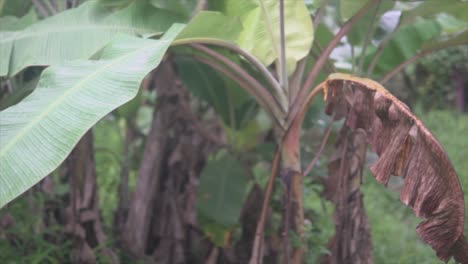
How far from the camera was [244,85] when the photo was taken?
1.77m

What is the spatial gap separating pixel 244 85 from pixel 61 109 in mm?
723

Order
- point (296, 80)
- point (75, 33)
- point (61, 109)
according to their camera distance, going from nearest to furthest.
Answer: point (61, 109)
point (75, 33)
point (296, 80)

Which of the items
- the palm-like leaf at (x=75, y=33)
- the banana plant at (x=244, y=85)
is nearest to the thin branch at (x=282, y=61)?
the banana plant at (x=244, y=85)

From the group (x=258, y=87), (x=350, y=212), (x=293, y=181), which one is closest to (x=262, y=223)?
(x=293, y=181)

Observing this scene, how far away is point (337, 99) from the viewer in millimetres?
1518

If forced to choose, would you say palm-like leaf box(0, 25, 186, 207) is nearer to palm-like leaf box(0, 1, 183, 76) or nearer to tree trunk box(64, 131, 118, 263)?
palm-like leaf box(0, 1, 183, 76)

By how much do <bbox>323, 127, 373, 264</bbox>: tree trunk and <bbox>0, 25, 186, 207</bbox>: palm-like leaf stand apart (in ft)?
2.33

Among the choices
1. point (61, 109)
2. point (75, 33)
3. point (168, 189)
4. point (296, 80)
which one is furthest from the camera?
point (168, 189)

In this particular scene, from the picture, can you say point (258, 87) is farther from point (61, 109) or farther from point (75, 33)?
point (61, 109)

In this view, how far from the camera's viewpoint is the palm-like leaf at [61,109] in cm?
107

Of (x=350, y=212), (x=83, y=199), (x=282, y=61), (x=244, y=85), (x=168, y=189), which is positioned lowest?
(x=168, y=189)

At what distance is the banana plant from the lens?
114 centimetres

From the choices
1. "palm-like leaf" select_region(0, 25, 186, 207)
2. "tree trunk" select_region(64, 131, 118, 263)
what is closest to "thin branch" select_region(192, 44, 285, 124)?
"palm-like leaf" select_region(0, 25, 186, 207)

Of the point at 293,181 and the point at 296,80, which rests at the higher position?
the point at 296,80
